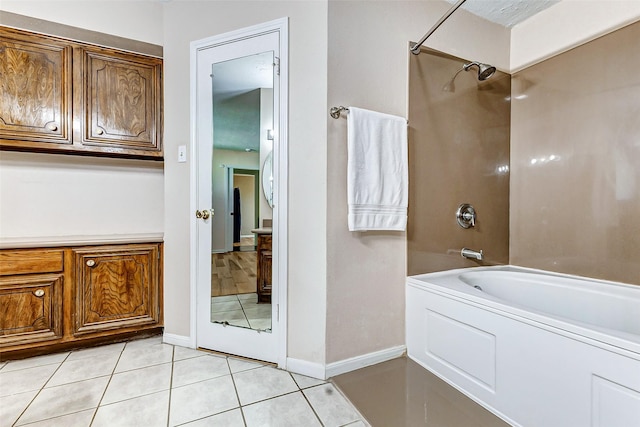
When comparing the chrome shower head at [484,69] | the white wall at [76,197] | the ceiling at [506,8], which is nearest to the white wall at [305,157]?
the chrome shower head at [484,69]

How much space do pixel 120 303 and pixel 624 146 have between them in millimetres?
3381

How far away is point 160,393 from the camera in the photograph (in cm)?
142

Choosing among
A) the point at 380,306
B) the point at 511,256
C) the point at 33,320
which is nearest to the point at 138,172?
the point at 33,320

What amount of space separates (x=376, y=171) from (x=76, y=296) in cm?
208

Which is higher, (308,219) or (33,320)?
(308,219)

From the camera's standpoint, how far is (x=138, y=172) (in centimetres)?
224

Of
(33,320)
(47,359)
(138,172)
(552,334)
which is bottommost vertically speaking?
(47,359)

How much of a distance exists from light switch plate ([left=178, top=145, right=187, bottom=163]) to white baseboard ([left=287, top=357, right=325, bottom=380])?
145cm

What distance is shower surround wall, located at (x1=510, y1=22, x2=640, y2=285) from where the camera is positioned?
1662 millimetres

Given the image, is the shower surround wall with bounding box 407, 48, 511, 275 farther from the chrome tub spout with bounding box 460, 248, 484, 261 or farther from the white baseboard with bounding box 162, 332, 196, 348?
the white baseboard with bounding box 162, 332, 196, 348

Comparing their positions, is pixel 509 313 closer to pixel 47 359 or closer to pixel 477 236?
pixel 477 236

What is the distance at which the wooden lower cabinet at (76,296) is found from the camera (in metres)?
1.70

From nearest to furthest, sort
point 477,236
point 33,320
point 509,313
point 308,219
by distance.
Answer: point 509,313 → point 308,219 → point 33,320 → point 477,236

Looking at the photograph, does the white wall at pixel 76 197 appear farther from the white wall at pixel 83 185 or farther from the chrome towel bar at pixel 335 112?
the chrome towel bar at pixel 335 112
